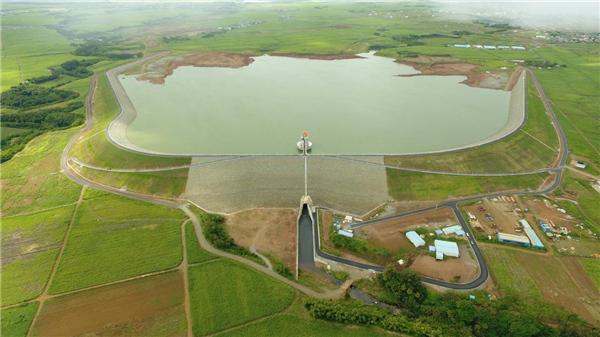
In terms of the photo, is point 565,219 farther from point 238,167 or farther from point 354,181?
point 238,167

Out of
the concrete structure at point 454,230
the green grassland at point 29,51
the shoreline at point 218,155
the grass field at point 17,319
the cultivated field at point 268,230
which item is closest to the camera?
the grass field at point 17,319

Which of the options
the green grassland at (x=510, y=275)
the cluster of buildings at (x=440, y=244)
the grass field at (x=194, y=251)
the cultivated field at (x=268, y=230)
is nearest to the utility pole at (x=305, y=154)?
the cultivated field at (x=268, y=230)

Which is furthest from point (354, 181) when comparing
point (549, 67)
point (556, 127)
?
point (549, 67)

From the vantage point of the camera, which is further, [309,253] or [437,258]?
[309,253]

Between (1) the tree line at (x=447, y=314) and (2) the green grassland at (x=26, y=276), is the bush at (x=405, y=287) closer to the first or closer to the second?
(1) the tree line at (x=447, y=314)

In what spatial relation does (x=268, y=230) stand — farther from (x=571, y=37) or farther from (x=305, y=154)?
(x=571, y=37)

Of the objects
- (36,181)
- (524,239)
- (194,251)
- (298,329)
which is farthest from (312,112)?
(36,181)

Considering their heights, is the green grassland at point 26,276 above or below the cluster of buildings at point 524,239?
below
